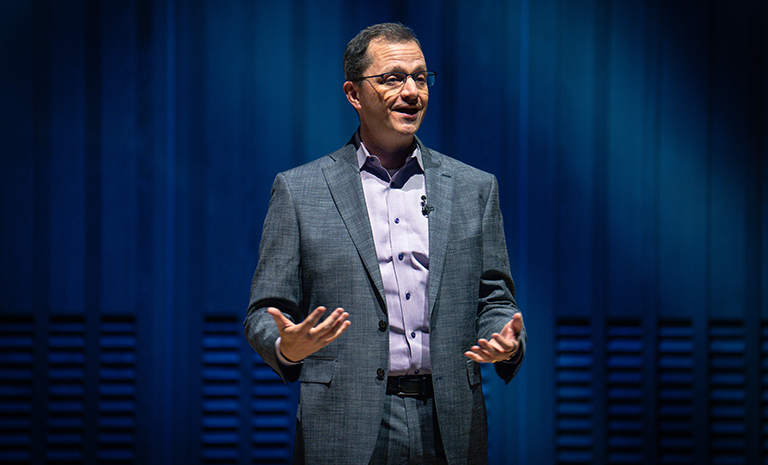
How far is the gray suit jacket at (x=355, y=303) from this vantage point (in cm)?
148

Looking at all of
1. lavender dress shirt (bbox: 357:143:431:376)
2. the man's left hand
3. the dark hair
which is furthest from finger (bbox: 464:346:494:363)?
the dark hair

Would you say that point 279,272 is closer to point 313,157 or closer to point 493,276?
point 493,276

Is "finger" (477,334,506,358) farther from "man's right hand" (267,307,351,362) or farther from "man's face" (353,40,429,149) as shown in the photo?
"man's face" (353,40,429,149)

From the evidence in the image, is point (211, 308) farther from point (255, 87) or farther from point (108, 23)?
point (108, 23)

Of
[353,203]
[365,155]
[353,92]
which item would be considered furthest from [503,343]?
[353,92]

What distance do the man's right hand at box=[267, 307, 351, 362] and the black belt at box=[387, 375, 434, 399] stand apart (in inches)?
9.6

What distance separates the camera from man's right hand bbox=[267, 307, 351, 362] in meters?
1.30

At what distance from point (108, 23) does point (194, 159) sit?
699 millimetres

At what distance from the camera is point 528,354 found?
2.87 metres

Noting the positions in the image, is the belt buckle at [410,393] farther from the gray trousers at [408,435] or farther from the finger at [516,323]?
the finger at [516,323]

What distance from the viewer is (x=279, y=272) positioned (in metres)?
1.53

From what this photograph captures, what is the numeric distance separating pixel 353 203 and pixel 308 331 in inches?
14.3

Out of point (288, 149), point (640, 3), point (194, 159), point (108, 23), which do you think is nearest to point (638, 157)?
point (640, 3)

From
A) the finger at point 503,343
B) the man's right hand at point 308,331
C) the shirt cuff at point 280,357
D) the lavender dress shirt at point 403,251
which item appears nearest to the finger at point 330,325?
the man's right hand at point 308,331
